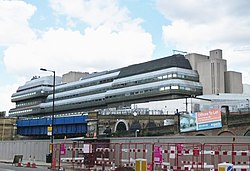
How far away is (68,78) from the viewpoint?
162375mm

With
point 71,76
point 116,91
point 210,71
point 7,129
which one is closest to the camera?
point 7,129

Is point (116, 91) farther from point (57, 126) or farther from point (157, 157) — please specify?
point (157, 157)

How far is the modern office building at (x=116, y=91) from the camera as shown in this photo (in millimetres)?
91088

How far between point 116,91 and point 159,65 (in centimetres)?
1543

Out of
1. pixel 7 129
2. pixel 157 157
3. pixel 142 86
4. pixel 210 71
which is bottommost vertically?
pixel 157 157

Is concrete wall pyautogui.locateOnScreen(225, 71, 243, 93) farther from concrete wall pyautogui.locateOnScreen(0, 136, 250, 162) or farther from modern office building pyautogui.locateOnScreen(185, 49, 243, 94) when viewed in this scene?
concrete wall pyautogui.locateOnScreen(0, 136, 250, 162)

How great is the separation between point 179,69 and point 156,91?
8.54 m

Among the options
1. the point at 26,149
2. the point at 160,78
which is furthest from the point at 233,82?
the point at 26,149

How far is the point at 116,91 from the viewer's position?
11994 cm

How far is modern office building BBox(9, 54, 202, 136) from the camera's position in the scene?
91088mm

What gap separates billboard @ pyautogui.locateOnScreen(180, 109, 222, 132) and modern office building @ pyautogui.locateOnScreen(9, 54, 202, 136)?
82.4 feet

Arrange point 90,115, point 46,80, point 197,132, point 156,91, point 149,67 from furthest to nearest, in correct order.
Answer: point 46,80 → point 149,67 → point 156,91 → point 90,115 → point 197,132

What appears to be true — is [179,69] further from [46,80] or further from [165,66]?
[46,80]

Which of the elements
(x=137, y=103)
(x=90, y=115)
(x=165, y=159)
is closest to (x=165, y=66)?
(x=137, y=103)
